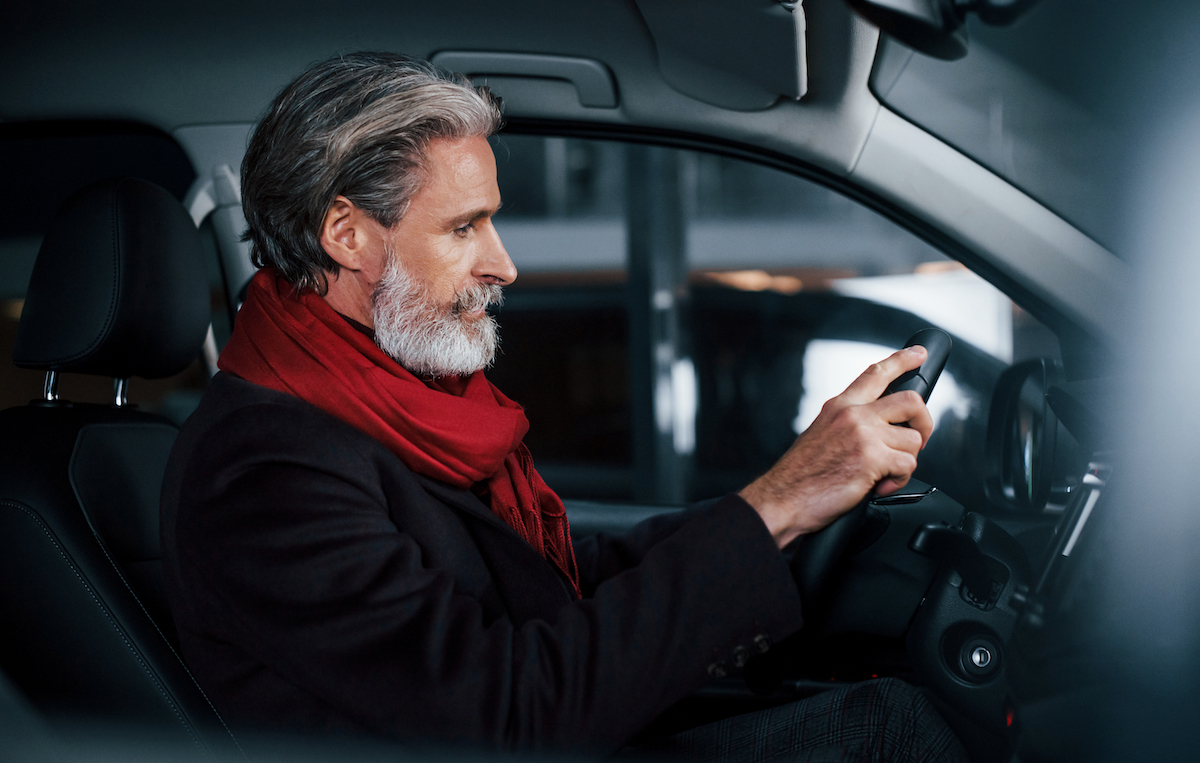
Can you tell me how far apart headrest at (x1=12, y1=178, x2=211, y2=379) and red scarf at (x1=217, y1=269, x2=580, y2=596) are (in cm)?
34

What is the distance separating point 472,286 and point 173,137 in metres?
0.90

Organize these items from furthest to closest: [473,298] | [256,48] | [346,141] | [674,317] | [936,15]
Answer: [674,317] → [256,48] → [473,298] → [346,141] → [936,15]

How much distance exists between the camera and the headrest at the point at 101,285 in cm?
147

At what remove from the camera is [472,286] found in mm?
1354

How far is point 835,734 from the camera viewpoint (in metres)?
1.28

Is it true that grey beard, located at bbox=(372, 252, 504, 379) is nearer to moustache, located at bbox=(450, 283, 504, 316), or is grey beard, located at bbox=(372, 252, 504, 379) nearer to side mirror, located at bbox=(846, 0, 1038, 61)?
moustache, located at bbox=(450, 283, 504, 316)

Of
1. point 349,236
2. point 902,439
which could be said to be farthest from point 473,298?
point 902,439

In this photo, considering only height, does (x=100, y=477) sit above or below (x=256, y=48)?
below

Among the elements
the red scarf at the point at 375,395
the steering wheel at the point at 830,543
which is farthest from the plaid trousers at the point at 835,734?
the red scarf at the point at 375,395

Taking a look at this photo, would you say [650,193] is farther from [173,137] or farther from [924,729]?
[924,729]

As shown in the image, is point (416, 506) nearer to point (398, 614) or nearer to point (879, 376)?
point (398, 614)

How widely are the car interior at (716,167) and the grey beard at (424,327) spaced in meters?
0.49

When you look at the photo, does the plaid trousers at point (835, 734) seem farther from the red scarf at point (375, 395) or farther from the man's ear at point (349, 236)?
the man's ear at point (349, 236)

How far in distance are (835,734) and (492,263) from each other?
819mm
